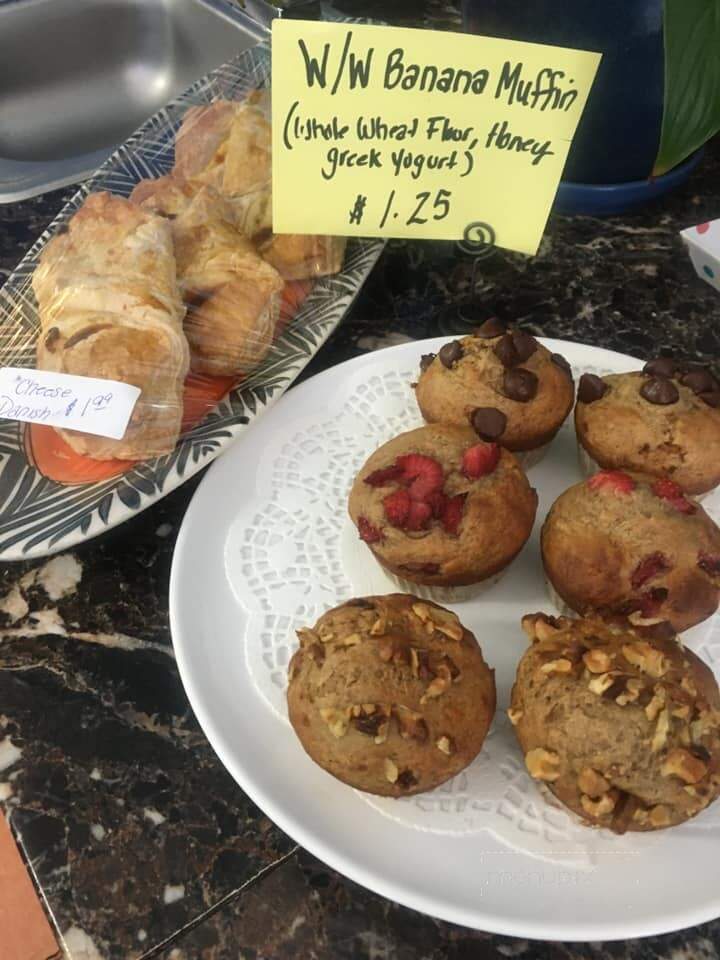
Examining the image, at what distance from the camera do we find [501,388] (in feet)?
3.86

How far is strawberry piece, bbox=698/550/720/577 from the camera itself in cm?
99

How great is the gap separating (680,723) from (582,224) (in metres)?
1.33

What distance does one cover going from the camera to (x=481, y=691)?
0.92 m

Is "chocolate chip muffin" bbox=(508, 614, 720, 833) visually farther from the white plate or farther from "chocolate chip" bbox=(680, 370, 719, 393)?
"chocolate chip" bbox=(680, 370, 719, 393)

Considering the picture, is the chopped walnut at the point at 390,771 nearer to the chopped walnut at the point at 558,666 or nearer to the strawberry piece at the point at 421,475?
the chopped walnut at the point at 558,666

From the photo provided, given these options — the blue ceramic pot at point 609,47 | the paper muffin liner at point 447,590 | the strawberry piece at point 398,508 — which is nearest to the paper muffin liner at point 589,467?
the paper muffin liner at point 447,590

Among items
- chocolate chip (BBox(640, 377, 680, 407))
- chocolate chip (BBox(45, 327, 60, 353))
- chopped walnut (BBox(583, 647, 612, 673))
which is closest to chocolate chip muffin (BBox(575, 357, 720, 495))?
chocolate chip (BBox(640, 377, 680, 407))

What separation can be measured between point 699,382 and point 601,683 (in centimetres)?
52

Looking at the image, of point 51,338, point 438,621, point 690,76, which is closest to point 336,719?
point 438,621

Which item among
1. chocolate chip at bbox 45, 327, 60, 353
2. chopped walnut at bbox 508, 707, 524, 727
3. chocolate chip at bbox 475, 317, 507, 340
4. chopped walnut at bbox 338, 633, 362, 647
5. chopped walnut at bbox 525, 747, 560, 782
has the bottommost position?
chopped walnut at bbox 508, 707, 524, 727

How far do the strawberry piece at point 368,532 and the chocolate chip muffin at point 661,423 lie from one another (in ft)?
1.22

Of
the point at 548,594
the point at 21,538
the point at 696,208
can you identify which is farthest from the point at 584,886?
the point at 696,208

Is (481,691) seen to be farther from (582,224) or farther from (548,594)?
(582,224)

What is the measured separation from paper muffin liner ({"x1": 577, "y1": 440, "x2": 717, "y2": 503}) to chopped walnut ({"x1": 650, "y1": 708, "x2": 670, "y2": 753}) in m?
0.44
